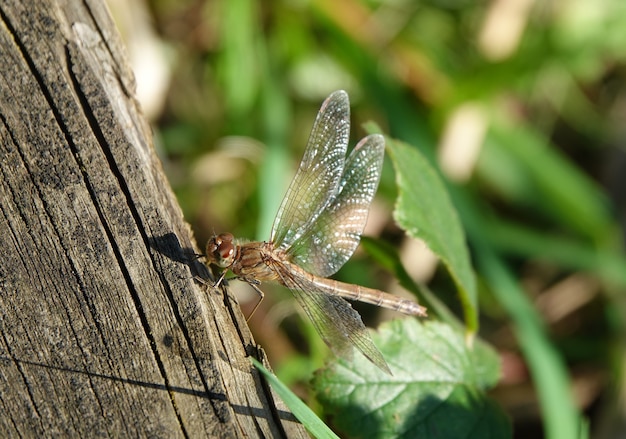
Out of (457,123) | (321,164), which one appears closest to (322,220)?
(321,164)

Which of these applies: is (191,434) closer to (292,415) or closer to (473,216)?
(292,415)

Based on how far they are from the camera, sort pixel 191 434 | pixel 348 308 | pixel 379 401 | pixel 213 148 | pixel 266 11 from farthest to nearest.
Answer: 1. pixel 266 11
2. pixel 213 148
3. pixel 348 308
4. pixel 379 401
5. pixel 191 434

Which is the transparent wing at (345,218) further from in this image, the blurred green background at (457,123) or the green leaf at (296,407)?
the blurred green background at (457,123)

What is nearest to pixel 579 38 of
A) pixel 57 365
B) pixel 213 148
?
pixel 213 148

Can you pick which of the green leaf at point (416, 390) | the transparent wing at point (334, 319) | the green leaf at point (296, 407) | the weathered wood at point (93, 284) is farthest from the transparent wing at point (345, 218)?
the green leaf at point (296, 407)

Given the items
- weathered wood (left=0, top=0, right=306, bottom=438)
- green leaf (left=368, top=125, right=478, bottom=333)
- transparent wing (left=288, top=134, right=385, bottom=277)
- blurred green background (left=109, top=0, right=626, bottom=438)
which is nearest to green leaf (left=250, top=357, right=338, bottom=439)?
weathered wood (left=0, top=0, right=306, bottom=438)

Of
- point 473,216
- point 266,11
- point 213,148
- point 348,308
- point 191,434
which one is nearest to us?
point 191,434
